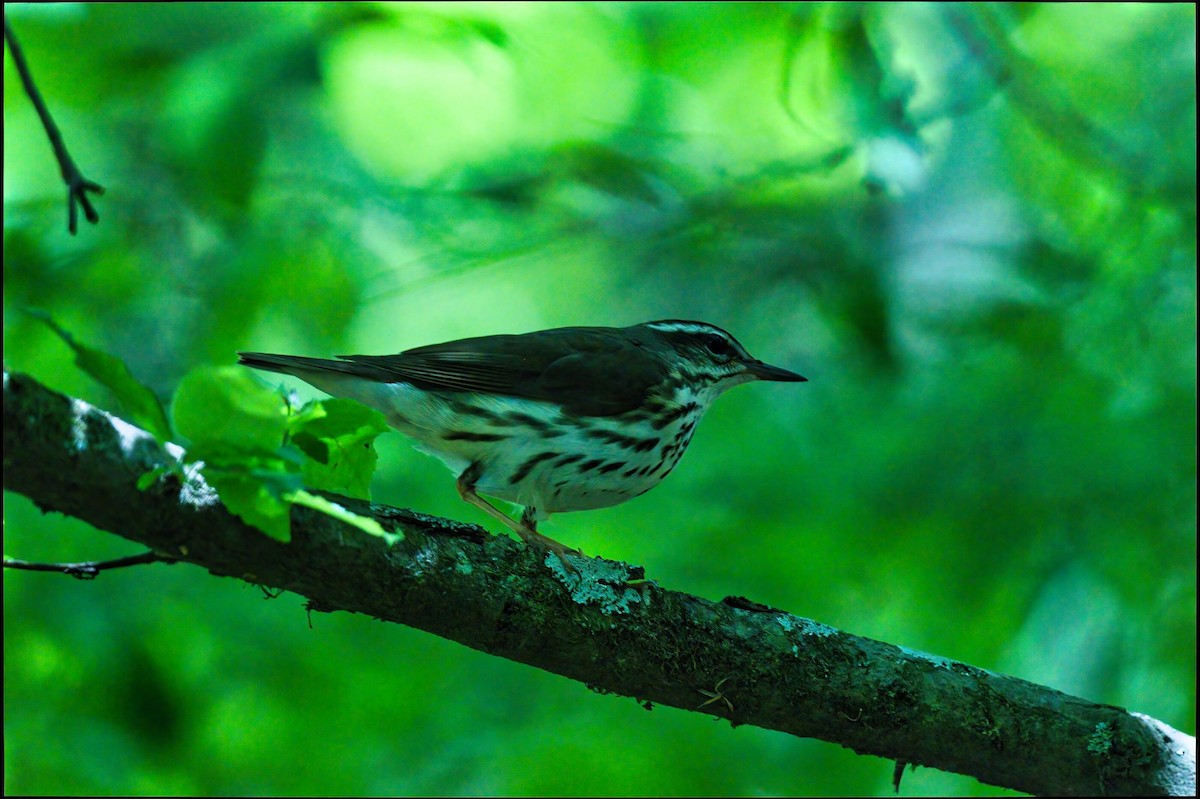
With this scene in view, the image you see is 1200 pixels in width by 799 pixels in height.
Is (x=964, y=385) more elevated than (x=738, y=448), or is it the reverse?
(x=964, y=385)

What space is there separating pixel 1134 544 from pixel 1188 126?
11.8ft

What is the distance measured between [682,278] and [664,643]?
6.28 m

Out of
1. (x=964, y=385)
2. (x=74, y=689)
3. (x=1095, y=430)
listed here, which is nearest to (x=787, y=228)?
(x=964, y=385)

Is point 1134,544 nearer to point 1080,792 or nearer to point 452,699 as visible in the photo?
point 1080,792

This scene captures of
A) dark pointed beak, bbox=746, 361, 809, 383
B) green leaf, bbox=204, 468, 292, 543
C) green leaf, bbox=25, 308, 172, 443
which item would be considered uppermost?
dark pointed beak, bbox=746, 361, 809, 383

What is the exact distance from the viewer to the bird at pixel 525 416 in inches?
186

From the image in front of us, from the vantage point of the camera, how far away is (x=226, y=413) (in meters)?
2.10

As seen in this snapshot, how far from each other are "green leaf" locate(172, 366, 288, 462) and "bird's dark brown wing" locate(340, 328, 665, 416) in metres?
2.57

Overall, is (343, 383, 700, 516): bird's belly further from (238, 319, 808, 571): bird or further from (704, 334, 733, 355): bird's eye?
(704, 334, 733, 355): bird's eye

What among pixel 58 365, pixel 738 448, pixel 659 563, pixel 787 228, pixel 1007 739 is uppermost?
→ pixel 787 228

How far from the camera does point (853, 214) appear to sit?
836 centimetres

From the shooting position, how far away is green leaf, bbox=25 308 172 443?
203cm

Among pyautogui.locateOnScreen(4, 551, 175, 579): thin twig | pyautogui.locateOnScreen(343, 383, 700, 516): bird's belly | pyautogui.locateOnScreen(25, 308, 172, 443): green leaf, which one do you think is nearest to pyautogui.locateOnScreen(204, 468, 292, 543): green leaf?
pyautogui.locateOnScreen(25, 308, 172, 443): green leaf

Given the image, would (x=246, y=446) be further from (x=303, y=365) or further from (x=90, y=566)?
(x=303, y=365)
